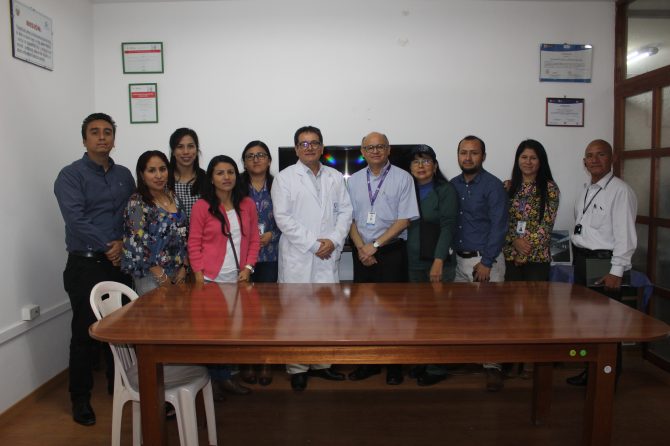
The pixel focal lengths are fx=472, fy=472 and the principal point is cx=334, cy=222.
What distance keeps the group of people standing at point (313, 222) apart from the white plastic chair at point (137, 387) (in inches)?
19.8

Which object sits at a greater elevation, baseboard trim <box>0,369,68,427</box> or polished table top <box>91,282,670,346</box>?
polished table top <box>91,282,670,346</box>

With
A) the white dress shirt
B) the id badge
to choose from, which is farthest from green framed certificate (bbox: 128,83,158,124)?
the white dress shirt

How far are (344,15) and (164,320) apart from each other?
3.16 metres

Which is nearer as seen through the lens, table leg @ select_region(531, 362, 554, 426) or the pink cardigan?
table leg @ select_region(531, 362, 554, 426)

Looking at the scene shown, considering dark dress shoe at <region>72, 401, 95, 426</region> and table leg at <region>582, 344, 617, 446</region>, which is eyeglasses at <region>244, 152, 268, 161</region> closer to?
dark dress shoe at <region>72, 401, 95, 426</region>

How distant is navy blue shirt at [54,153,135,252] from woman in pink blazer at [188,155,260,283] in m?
0.48

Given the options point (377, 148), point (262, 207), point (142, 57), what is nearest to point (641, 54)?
point (377, 148)

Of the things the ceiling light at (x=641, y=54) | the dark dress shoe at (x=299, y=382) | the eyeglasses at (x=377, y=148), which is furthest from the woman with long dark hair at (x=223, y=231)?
the ceiling light at (x=641, y=54)

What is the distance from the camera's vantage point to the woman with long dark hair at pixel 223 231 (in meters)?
2.85

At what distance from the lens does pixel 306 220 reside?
10.3ft

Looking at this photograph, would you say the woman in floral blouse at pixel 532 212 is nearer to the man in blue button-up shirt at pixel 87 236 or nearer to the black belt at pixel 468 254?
the black belt at pixel 468 254

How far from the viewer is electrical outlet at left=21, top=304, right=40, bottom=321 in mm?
2992

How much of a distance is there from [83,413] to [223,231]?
133 centimetres

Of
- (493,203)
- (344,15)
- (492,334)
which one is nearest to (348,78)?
(344,15)
